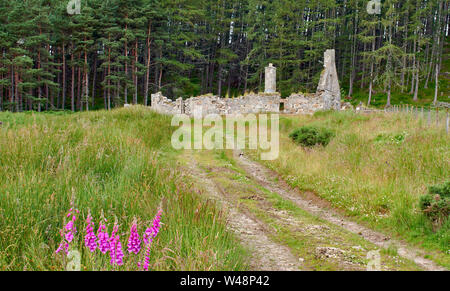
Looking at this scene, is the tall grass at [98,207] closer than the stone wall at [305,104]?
Yes

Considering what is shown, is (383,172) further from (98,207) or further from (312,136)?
(98,207)

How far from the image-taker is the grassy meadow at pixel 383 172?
572cm

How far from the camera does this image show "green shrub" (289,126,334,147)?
12.7 metres

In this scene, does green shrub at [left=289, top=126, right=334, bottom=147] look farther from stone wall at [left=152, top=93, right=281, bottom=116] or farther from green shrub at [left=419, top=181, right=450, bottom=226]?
stone wall at [left=152, top=93, right=281, bottom=116]

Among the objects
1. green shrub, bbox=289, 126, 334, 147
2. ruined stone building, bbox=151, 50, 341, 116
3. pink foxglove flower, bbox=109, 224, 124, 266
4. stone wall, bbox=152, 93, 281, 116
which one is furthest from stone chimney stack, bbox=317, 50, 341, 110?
pink foxglove flower, bbox=109, 224, 124, 266

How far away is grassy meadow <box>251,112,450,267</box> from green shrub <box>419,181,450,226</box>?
0.14 m

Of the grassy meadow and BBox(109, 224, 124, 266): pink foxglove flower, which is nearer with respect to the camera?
BBox(109, 224, 124, 266): pink foxglove flower

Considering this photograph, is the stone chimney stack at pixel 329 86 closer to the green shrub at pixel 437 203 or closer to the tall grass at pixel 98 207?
the green shrub at pixel 437 203

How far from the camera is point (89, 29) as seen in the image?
36062 mm

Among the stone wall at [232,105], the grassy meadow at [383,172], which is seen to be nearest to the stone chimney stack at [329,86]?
the stone wall at [232,105]

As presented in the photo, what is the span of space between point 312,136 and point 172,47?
30.6 metres

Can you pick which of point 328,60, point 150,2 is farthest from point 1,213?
point 150,2

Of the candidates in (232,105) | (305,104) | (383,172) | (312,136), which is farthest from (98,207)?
(305,104)

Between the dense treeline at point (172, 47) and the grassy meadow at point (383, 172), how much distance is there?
26526mm
